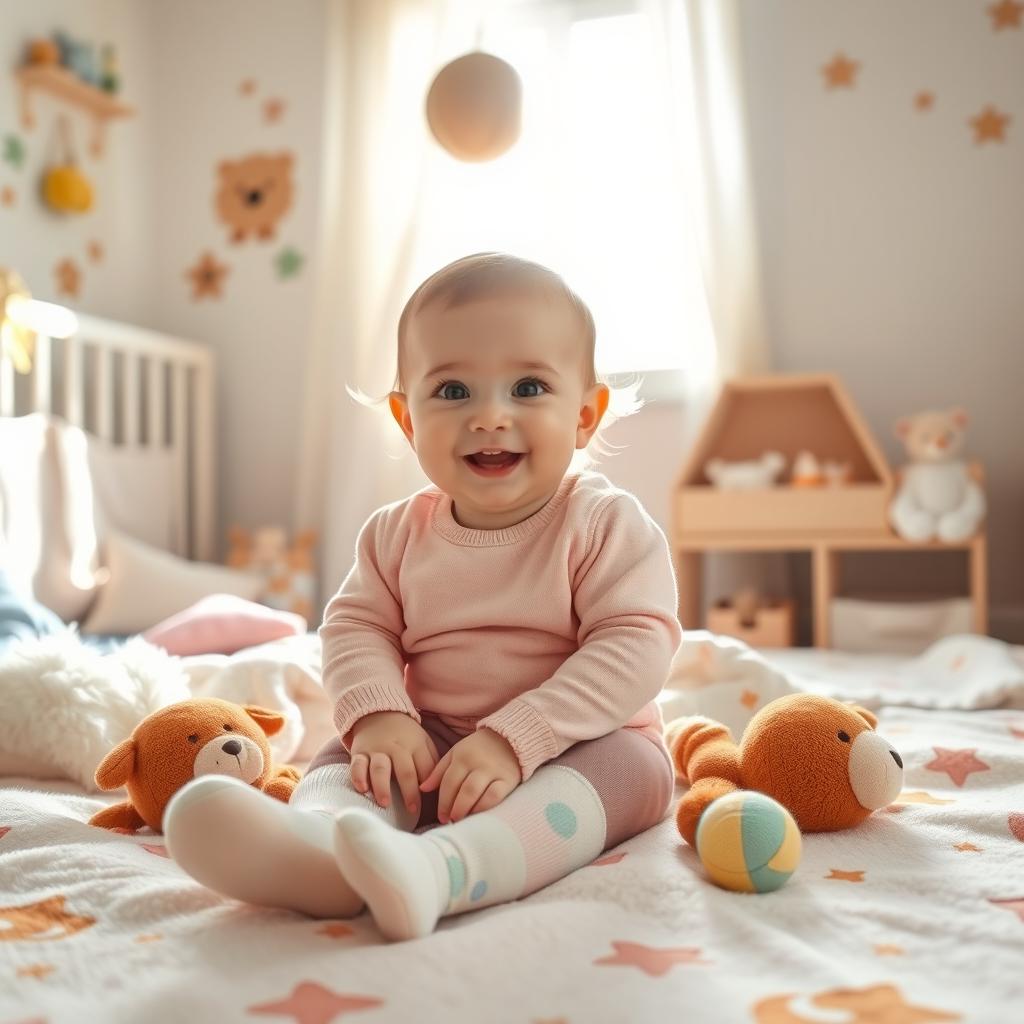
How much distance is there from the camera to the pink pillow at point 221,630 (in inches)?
65.7

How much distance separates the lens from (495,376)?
2.78ft

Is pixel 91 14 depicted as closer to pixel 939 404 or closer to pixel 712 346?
pixel 712 346

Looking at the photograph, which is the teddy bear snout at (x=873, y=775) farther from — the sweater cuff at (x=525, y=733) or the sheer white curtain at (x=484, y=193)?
the sheer white curtain at (x=484, y=193)

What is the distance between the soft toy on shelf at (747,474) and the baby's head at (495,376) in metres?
1.42

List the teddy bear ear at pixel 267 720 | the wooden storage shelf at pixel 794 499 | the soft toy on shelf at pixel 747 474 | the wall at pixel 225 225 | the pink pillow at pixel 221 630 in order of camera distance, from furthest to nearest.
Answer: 1. the wall at pixel 225 225
2. the soft toy on shelf at pixel 747 474
3. the wooden storage shelf at pixel 794 499
4. the pink pillow at pixel 221 630
5. the teddy bear ear at pixel 267 720

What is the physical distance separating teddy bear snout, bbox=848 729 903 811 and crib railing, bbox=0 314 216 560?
1.85 m

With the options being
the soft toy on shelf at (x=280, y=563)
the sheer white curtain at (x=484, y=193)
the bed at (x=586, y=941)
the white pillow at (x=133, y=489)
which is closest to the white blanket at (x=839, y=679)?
the bed at (x=586, y=941)

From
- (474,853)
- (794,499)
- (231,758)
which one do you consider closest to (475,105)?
(231,758)

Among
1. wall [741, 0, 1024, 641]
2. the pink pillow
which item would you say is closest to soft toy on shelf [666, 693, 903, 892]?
the pink pillow

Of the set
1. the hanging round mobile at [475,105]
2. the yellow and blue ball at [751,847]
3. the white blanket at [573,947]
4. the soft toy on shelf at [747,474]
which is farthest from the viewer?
the soft toy on shelf at [747,474]

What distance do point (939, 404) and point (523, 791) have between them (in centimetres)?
199

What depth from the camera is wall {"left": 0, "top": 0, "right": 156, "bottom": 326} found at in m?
2.47

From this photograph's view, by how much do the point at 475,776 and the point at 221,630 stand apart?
1.05 m

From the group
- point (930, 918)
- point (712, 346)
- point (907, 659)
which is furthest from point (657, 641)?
point (712, 346)
